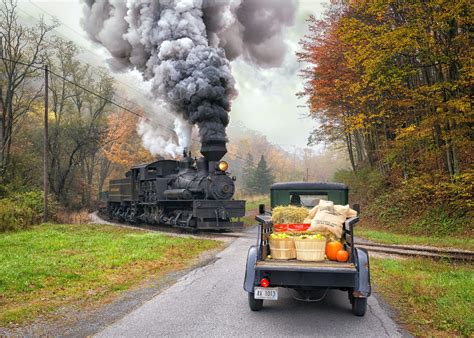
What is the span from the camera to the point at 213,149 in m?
17.5

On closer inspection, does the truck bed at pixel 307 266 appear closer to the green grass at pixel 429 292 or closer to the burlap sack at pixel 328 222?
the burlap sack at pixel 328 222

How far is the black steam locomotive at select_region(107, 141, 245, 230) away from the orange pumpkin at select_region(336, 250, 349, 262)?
1204 cm

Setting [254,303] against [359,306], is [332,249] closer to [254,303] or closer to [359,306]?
[359,306]

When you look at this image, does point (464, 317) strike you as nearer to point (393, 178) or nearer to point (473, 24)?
point (473, 24)

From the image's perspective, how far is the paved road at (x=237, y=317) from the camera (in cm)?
519

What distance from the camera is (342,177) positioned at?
103ft

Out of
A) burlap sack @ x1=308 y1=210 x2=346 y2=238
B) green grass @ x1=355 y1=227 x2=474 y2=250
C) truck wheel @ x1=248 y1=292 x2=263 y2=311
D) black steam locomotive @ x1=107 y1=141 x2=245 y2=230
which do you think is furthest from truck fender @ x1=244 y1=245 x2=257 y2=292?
black steam locomotive @ x1=107 y1=141 x2=245 y2=230

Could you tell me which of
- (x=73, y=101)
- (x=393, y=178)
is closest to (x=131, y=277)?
(x=393, y=178)

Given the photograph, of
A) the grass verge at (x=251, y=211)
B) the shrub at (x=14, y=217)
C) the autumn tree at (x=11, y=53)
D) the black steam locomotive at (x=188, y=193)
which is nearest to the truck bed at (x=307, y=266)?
the black steam locomotive at (x=188, y=193)

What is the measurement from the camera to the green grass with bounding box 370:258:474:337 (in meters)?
5.40

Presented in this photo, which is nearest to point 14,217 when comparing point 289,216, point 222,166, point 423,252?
point 222,166

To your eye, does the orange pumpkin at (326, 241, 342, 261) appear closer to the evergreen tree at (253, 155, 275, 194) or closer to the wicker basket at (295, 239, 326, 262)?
the wicker basket at (295, 239, 326, 262)

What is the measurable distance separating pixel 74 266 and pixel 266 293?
5.61 m

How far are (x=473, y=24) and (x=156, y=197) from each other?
14128mm
